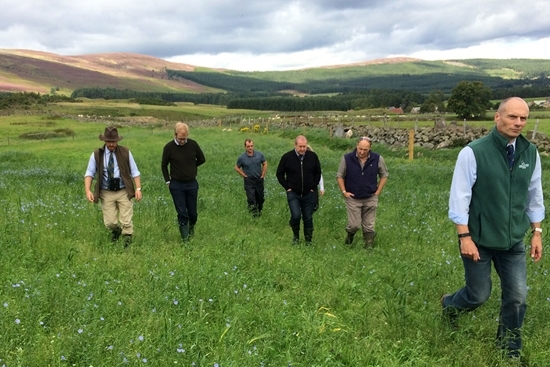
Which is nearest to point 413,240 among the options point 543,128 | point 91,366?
point 91,366

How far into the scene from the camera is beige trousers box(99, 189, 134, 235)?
7453 millimetres

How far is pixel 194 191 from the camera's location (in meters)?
8.51

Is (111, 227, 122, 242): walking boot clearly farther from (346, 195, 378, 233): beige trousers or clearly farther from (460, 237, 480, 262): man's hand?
(460, 237, 480, 262): man's hand

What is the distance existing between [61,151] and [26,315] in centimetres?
2949

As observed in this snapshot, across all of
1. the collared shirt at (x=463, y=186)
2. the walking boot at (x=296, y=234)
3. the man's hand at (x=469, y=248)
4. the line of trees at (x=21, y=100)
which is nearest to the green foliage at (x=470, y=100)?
the walking boot at (x=296, y=234)

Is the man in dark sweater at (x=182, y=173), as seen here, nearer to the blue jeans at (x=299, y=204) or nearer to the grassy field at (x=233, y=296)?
the grassy field at (x=233, y=296)

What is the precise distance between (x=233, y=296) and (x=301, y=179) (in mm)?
3638

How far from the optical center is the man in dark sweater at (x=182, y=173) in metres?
8.30

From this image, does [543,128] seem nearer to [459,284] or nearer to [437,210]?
[437,210]

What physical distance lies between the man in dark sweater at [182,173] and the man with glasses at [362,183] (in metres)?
2.83

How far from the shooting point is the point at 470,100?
202ft

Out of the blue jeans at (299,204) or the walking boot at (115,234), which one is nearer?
the walking boot at (115,234)

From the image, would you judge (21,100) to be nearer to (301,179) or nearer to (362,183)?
(301,179)

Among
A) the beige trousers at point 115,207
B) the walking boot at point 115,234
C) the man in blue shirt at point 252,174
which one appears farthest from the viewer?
the man in blue shirt at point 252,174
